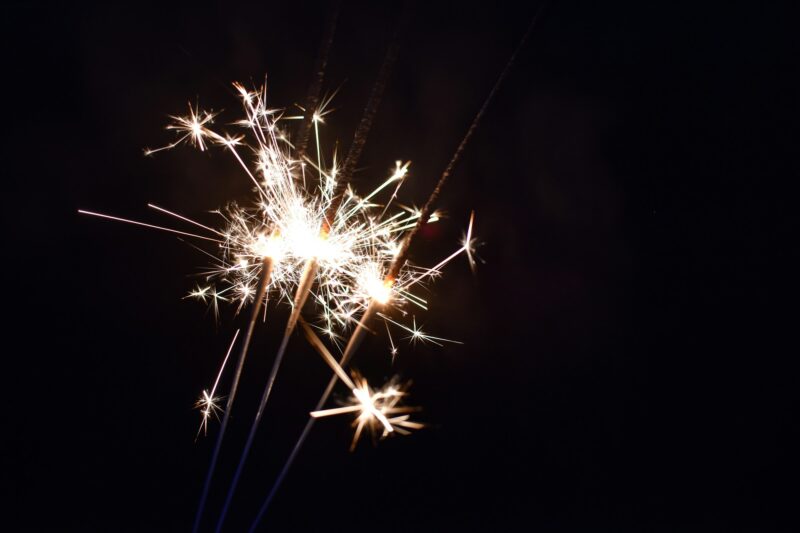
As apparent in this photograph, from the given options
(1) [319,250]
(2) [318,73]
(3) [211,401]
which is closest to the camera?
(2) [318,73]

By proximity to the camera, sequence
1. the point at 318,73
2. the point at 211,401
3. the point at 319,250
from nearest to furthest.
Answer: the point at 318,73 < the point at 319,250 < the point at 211,401

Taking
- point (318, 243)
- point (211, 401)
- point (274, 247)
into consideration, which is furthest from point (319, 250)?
point (211, 401)

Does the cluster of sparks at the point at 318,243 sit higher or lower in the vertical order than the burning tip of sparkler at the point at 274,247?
higher

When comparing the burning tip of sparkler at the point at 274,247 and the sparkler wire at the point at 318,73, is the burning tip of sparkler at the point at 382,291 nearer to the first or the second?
the burning tip of sparkler at the point at 274,247

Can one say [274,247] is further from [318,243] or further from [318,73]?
[318,73]

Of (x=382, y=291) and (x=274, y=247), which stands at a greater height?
(x=274, y=247)

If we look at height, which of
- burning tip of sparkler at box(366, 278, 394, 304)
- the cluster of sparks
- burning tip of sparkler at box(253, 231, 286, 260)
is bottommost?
burning tip of sparkler at box(366, 278, 394, 304)

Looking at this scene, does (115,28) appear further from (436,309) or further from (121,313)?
(436,309)

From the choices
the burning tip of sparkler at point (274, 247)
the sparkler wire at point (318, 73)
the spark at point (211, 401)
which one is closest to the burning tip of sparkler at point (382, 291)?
the burning tip of sparkler at point (274, 247)

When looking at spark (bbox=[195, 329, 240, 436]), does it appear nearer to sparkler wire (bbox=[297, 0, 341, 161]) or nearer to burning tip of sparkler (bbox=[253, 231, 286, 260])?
burning tip of sparkler (bbox=[253, 231, 286, 260])

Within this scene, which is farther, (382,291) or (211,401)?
(211,401)

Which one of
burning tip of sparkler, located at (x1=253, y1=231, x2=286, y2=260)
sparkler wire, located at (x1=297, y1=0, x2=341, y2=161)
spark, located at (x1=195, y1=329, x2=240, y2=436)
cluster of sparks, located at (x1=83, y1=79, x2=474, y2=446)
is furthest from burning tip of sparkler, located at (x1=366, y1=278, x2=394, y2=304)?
spark, located at (x1=195, y1=329, x2=240, y2=436)

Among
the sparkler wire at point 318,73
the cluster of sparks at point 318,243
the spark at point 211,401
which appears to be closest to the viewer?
the sparkler wire at point 318,73
